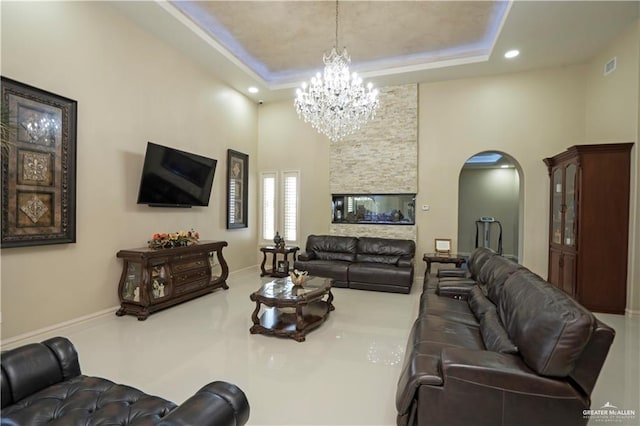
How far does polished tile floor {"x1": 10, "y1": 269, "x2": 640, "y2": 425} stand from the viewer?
2311 millimetres

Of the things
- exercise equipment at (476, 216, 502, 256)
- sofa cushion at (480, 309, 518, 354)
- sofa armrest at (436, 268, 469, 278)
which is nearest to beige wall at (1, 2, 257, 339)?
sofa armrest at (436, 268, 469, 278)

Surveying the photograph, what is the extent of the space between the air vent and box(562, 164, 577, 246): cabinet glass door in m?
1.56

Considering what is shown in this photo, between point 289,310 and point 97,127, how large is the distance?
340 centimetres

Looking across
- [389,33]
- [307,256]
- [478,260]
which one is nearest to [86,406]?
[478,260]

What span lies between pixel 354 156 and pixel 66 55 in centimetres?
494

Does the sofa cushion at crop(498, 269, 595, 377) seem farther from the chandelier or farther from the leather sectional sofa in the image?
the leather sectional sofa

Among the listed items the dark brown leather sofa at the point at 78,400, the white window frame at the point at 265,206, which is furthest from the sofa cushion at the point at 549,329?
the white window frame at the point at 265,206

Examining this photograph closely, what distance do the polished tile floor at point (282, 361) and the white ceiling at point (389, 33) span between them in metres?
4.02

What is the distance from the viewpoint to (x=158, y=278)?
4340 mm

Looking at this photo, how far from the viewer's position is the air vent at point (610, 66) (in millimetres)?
4765

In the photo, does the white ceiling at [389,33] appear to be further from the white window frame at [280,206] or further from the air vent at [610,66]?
the white window frame at [280,206]

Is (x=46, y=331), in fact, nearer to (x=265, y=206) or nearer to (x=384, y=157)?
(x=265, y=206)

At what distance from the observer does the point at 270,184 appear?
7652 mm

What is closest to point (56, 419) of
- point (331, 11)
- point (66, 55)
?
point (66, 55)
